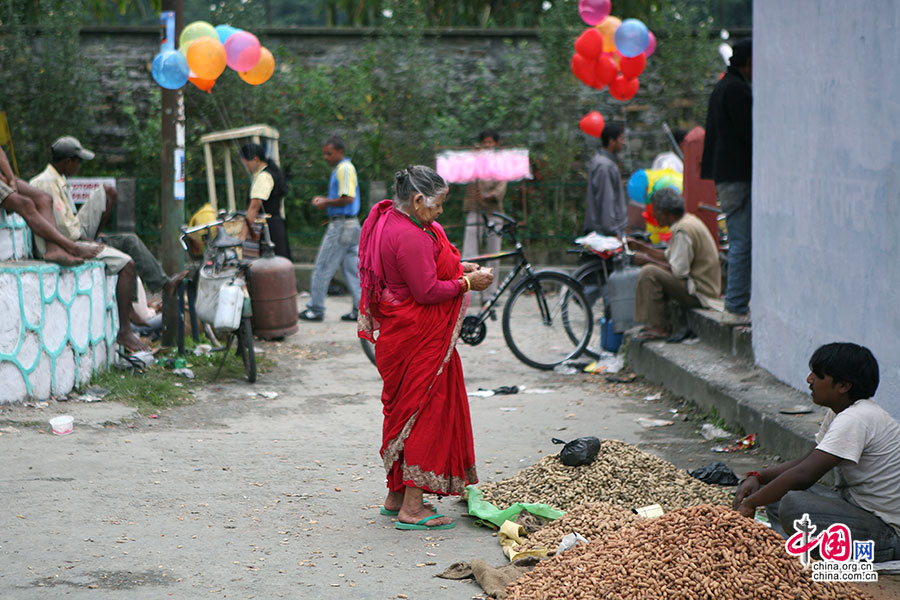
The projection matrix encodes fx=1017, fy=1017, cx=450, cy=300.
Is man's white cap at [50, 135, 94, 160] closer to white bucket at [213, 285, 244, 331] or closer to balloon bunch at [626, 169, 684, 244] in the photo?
white bucket at [213, 285, 244, 331]

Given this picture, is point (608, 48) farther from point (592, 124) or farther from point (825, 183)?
point (825, 183)

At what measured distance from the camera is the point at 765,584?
352 centimetres

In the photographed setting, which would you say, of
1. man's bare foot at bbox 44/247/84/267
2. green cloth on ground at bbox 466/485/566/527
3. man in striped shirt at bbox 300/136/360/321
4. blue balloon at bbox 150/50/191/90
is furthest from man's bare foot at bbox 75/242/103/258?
green cloth on ground at bbox 466/485/566/527

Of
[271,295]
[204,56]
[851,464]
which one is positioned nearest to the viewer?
[851,464]

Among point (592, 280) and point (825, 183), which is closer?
point (825, 183)

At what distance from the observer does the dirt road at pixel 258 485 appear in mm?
4047

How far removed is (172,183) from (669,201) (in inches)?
167

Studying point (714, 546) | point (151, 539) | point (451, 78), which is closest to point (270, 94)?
point (451, 78)

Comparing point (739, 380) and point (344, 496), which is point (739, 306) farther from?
point (344, 496)

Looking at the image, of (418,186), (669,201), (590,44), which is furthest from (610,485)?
(590,44)

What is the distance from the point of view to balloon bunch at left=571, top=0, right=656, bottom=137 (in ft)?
38.2

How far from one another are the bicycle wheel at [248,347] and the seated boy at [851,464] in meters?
4.83

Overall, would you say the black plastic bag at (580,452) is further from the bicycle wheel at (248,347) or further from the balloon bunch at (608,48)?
the balloon bunch at (608,48)

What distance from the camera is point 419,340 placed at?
15.4 ft
